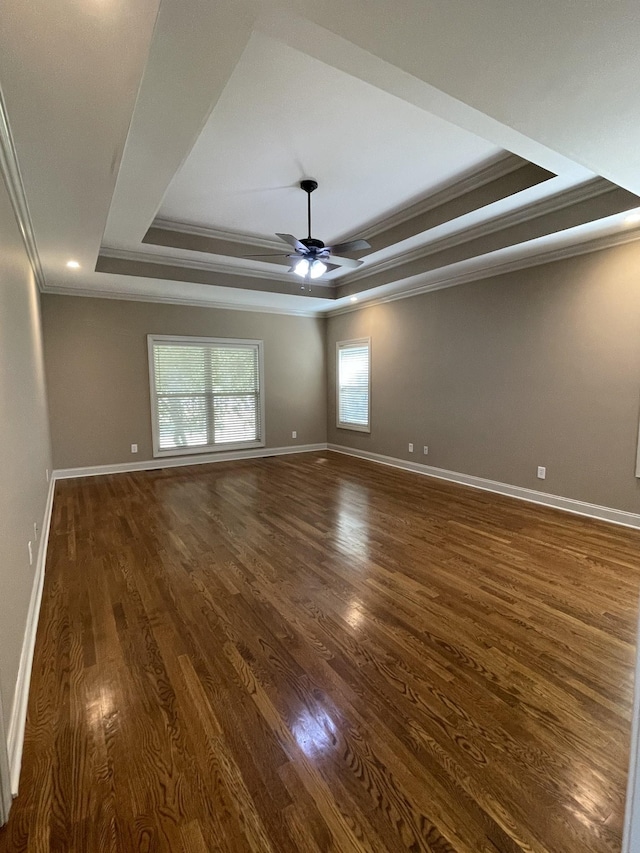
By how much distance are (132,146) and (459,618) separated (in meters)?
3.39

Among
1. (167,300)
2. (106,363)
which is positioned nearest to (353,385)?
(167,300)

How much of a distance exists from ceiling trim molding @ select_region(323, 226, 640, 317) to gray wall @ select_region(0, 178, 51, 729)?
4485mm

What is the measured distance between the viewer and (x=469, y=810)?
1277 mm

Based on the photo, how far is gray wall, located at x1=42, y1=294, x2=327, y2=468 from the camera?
552 cm

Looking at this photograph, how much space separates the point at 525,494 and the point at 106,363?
5.83 metres

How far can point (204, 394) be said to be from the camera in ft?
21.6

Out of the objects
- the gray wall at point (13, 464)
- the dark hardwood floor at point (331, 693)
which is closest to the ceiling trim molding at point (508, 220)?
the dark hardwood floor at point (331, 693)

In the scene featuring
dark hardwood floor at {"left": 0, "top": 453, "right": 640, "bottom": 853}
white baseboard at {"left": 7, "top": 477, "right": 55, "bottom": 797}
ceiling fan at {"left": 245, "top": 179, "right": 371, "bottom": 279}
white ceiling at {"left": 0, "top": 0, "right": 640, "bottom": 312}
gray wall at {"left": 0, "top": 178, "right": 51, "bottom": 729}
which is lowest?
dark hardwood floor at {"left": 0, "top": 453, "right": 640, "bottom": 853}

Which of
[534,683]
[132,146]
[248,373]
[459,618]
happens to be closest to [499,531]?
[459,618]

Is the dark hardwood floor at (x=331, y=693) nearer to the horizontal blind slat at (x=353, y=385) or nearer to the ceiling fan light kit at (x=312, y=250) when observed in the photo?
the ceiling fan light kit at (x=312, y=250)

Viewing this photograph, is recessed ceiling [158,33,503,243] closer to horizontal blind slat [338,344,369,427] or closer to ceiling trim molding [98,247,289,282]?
ceiling trim molding [98,247,289,282]

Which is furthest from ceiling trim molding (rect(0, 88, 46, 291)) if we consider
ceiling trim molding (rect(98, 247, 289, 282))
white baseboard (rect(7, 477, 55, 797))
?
white baseboard (rect(7, 477, 55, 797))

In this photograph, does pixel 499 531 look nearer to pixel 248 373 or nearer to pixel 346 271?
pixel 346 271

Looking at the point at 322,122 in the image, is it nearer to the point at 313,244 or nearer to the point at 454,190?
the point at 313,244
